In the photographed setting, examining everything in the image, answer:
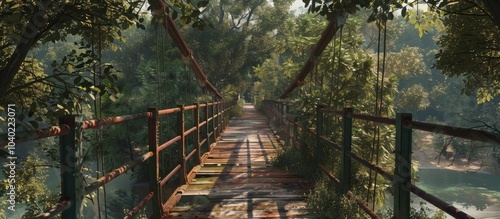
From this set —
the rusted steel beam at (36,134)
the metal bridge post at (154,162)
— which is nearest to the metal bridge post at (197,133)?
the metal bridge post at (154,162)

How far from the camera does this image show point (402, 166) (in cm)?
252

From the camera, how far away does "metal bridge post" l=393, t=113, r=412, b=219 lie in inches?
99.3

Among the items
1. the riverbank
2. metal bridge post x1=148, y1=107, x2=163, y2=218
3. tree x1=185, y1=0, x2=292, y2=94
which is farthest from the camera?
the riverbank

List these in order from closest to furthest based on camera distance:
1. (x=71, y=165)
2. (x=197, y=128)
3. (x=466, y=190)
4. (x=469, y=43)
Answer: (x=71, y=165), (x=469, y=43), (x=197, y=128), (x=466, y=190)

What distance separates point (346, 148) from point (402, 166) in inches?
58.1

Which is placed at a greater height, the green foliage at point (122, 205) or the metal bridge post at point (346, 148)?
the metal bridge post at point (346, 148)

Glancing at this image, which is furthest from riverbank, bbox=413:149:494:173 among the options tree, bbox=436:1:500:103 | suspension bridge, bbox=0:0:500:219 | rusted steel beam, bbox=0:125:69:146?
rusted steel beam, bbox=0:125:69:146

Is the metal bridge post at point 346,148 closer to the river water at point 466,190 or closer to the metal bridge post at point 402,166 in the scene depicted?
the metal bridge post at point 402,166

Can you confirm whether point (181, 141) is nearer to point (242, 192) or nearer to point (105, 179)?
point (242, 192)

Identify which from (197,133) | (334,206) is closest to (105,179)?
(334,206)

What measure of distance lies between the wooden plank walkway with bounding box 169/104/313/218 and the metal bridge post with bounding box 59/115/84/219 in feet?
6.75

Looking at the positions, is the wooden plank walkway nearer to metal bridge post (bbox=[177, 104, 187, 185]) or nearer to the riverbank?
metal bridge post (bbox=[177, 104, 187, 185])

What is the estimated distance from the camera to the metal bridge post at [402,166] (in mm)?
2521

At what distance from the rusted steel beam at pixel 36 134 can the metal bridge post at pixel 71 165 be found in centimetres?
6
